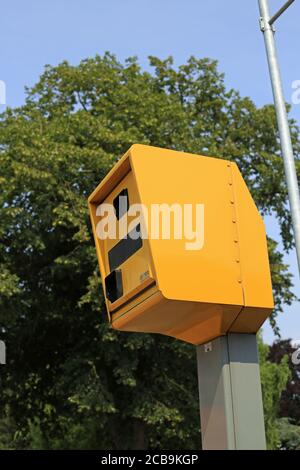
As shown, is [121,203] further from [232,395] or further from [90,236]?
[90,236]

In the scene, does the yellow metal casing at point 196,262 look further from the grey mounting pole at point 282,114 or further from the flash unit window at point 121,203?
the grey mounting pole at point 282,114

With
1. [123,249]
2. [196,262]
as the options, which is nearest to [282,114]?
[123,249]

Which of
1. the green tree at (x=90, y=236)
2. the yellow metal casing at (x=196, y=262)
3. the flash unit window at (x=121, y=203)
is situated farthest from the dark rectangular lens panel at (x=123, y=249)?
the green tree at (x=90, y=236)

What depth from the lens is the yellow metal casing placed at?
4.06m

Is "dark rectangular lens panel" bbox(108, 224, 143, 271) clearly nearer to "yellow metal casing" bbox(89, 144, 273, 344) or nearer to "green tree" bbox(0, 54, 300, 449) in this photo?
"yellow metal casing" bbox(89, 144, 273, 344)

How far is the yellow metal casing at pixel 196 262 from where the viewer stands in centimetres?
406

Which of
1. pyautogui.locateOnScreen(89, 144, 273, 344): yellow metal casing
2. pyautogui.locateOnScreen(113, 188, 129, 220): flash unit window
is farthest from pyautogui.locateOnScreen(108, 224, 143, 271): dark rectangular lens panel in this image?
pyautogui.locateOnScreen(113, 188, 129, 220): flash unit window

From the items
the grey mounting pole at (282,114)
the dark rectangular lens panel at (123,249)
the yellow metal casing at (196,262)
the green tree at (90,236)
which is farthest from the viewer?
the green tree at (90,236)

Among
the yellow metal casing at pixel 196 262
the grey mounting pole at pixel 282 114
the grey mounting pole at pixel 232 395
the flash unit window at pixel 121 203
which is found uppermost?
the grey mounting pole at pixel 282 114

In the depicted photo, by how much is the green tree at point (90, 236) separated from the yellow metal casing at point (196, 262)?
11.7m

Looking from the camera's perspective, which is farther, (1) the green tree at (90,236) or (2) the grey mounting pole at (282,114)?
(1) the green tree at (90,236)

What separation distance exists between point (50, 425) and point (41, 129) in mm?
9291

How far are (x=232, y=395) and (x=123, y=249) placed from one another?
1185 millimetres
